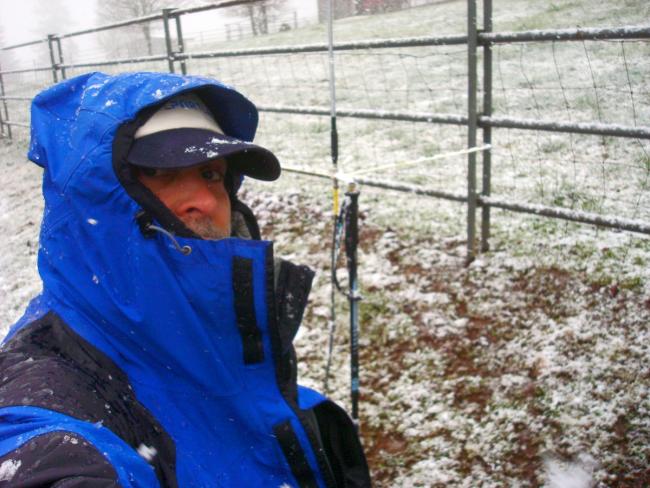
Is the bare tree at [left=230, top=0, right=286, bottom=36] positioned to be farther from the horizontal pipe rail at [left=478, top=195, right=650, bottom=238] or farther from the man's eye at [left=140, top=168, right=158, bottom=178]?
the man's eye at [left=140, top=168, right=158, bottom=178]

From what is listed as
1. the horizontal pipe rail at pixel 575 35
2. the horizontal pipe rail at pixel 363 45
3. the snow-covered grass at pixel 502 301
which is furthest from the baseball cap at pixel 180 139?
the horizontal pipe rail at pixel 363 45

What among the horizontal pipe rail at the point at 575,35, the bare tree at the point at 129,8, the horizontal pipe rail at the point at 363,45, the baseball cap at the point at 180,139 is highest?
the bare tree at the point at 129,8

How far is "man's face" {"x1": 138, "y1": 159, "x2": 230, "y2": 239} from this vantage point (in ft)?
4.07

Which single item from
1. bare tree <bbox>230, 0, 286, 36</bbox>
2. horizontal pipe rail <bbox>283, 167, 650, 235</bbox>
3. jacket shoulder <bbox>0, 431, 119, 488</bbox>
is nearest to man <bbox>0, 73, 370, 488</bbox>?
jacket shoulder <bbox>0, 431, 119, 488</bbox>

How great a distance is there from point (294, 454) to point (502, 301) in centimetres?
236

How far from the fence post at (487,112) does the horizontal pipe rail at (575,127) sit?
99 millimetres

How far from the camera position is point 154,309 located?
3.56 feet

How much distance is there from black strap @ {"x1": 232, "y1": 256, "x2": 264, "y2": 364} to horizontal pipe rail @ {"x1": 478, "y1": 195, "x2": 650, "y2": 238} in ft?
8.17

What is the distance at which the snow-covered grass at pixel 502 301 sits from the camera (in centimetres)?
247

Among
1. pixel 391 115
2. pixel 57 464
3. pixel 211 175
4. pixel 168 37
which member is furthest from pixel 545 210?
pixel 168 37

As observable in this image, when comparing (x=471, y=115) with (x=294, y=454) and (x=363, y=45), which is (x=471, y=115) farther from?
(x=294, y=454)

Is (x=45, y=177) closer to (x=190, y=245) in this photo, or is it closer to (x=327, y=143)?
(x=190, y=245)

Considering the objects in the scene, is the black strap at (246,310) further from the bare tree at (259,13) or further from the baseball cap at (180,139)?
the bare tree at (259,13)

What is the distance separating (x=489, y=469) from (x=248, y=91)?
8.47m
